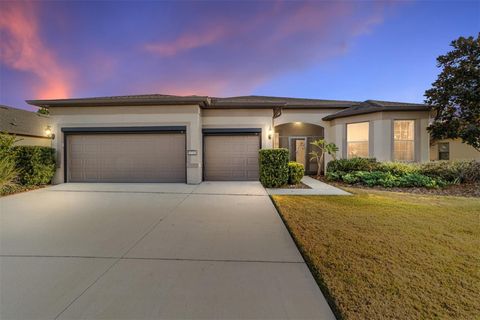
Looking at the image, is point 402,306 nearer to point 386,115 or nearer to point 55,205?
point 55,205

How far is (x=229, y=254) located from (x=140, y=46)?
40.4 ft

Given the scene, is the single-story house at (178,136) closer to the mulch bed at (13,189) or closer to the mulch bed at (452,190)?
the mulch bed at (13,189)

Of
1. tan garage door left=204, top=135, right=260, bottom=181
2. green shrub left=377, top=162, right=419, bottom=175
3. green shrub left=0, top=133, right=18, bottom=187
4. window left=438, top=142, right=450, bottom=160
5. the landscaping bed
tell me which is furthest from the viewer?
window left=438, top=142, right=450, bottom=160

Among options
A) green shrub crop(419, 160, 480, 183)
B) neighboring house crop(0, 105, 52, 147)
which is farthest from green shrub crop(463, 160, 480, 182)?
neighboring house crop(0, 105, 52, 147)

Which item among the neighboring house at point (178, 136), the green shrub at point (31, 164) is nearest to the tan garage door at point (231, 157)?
the neighboring house at point (178, 136)

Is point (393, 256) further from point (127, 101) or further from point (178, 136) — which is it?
point (127, 101)

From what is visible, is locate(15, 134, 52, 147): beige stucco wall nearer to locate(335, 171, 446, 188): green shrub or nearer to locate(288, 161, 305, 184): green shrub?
locate(288, 161, 305, 184): green shrub

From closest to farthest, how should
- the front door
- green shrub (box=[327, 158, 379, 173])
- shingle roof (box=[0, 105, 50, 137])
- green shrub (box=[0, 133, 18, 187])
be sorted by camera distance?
green shrub (box=[0, 133, 18, 187]) < green shrub (box=[327, 158, 379, 173]) < shingle roof (box=[0, 105, 50, 137]) < the front door

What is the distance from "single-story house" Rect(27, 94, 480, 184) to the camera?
885 centimetres

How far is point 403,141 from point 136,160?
13.0 meters

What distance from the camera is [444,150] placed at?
48.3ft

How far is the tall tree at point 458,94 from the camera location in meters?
8.83

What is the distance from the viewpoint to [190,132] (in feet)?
29.0

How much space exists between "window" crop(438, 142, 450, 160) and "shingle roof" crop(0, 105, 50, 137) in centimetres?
2609
